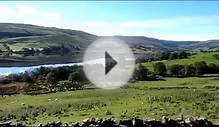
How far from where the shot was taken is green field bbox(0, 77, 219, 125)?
150 ft

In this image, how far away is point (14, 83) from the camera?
314 feet

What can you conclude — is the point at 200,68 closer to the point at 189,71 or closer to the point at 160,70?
the point at 189,71

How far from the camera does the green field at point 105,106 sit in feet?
150

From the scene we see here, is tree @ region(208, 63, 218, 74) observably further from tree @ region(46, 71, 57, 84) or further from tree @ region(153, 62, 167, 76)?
tree @ region(46, 71, 57, 84)

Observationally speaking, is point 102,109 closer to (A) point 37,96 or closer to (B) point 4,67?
(A) point 37,96

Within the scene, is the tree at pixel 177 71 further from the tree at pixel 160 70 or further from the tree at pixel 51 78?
the tree at pixel 51 78

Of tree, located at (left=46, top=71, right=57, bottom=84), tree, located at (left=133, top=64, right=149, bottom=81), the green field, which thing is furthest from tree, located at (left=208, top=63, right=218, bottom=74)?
the green field

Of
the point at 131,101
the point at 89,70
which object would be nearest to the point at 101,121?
the point at 131,101

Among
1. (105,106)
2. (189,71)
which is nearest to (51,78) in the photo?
(189,71)

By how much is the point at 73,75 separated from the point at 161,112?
54.2 m

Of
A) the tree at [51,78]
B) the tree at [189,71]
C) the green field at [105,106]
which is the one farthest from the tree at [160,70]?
the green field at [105,106]

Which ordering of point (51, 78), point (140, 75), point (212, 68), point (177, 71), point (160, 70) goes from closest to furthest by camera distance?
1. point (51, 78)
2. point (140, 75)
3. point (177, 71)
4. point (160, 70)
5. point (212, 68)

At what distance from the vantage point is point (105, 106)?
181ft

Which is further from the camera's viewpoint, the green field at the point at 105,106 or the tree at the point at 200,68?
the tree at the point at 200,68
